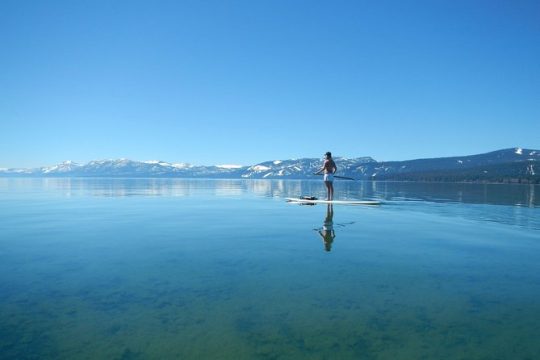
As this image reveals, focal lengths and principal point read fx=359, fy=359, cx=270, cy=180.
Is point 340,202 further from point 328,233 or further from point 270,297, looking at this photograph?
point 270,297

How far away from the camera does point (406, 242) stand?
48.7ft

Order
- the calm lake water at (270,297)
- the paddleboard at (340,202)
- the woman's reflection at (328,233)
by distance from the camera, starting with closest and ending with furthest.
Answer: the calm lake water at (270,297) < the woman's reflection at (328,233) < the paddleboard at (340,202)

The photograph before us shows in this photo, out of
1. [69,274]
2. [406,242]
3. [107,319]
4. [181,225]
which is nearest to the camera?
[107,319]

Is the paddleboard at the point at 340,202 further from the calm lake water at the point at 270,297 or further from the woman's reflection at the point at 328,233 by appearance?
the calm lake water at the point at 270,297

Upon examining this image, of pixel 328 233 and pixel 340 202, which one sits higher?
pixel 340 202

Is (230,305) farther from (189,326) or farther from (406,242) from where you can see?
Answer: (406,242)

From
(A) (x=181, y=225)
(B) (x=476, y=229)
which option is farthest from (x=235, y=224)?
(B) (x=476, y=229)

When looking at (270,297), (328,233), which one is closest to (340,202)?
Result: (328,233)

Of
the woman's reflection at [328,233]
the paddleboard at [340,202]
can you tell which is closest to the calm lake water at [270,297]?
the woman's reflection at [328,233]

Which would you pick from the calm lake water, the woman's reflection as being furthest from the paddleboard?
the calm lake water

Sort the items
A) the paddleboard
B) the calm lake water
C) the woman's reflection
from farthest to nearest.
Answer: the paddleboard, the woman's reflection, the calm lake water

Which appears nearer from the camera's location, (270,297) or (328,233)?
(270,297)

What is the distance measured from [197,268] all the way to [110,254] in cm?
397

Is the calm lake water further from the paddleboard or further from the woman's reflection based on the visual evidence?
the paddleboard
